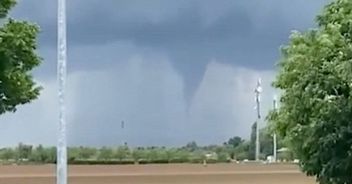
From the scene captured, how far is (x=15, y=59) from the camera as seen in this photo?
2866cm

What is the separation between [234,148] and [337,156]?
7966 cm

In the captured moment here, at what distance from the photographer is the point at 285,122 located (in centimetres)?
2997

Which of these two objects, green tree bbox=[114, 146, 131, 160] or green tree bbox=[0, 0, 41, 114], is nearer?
green tree bbox=[0, 0, 41, 114]

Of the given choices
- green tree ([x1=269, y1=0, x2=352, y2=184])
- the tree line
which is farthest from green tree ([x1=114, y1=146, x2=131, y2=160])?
green tree ([x1=269, y1=0, x2=352, y2=184])

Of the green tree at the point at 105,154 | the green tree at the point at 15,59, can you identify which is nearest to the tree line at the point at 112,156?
the green tree at the point at 105,154

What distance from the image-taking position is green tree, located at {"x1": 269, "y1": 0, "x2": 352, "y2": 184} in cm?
2566

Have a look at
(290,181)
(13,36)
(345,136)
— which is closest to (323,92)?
(345,136)

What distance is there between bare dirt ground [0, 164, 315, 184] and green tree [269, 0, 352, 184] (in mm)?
22706

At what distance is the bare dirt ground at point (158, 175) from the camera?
56375mm

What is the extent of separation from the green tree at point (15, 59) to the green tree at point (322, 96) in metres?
7.64

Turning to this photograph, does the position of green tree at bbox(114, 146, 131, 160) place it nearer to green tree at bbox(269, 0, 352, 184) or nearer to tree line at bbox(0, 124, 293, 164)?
tree line at bbox(0, 124, 293, 164)

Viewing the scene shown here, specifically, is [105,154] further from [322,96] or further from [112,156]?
[322,96]

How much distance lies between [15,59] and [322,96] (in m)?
8.90

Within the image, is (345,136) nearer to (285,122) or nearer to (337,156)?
(337,156)
